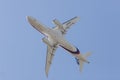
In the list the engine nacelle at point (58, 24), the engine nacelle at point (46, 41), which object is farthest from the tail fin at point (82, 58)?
the engine nacelle at point (46, 41)

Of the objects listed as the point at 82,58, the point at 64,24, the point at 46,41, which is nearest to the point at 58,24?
the point at 46,41

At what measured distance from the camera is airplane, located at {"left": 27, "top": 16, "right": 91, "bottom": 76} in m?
111

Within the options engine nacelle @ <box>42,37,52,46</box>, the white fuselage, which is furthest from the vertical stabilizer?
engine nacelle @ <box>42,37,52,46</box>

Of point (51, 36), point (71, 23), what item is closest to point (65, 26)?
point (71, 23)

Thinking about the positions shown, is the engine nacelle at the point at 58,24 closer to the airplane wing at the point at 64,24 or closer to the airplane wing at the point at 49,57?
the airplane wing at the point at 64,24

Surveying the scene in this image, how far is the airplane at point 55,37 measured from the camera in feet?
364

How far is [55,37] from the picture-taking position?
4373 inches

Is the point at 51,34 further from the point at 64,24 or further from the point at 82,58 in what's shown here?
the point at 82,58

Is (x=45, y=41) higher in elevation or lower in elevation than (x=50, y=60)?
higher

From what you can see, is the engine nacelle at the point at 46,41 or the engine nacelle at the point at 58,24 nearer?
the engine nacelle at the point at 46,41

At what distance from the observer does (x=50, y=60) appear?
120m

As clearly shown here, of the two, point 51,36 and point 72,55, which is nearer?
point 51,36

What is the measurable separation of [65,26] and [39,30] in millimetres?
11141

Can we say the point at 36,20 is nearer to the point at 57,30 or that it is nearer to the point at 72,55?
the point at 57,30
